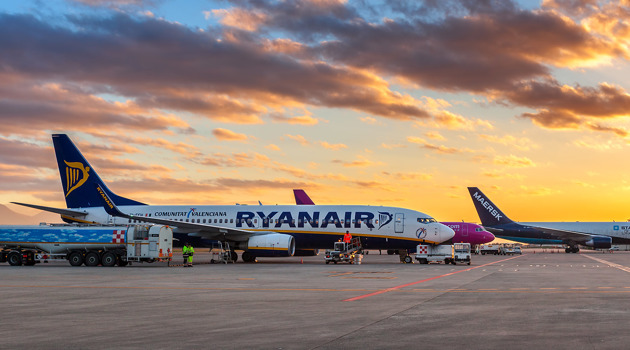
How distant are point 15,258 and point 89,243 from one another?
21.5 ft

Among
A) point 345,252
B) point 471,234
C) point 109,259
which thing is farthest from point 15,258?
point 471,234

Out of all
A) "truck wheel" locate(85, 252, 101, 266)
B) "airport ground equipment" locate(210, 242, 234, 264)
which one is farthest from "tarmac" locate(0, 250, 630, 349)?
"airport ground equipment" locate(210, 242, 234, 264)

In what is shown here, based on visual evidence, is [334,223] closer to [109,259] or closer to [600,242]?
[109,259]

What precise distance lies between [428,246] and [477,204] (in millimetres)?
69194

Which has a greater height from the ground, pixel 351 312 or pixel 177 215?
pixel 177 215

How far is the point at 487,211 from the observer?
118 m

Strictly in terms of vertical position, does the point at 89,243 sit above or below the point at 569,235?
below

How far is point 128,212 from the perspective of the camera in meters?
61.0

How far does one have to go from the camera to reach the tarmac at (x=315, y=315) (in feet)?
41.0

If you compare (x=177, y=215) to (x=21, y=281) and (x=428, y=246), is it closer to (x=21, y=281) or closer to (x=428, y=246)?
(x=428, y=246)

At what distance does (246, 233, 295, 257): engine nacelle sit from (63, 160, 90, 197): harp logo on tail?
1930 centimetres

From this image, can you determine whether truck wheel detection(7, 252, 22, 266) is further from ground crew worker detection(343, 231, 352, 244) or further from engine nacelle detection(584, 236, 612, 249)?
engine nacelle detection(584, 236, 612, 249)

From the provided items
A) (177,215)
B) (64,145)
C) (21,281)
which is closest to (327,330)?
(21,281)

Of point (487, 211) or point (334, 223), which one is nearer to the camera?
point (334, 223)
